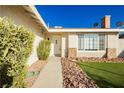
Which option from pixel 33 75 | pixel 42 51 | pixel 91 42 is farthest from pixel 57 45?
pixel 33 75

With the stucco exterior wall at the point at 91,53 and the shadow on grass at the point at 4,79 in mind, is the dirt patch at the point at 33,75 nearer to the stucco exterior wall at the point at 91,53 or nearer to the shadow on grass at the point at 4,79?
the shadow on grass at the point at 4,79

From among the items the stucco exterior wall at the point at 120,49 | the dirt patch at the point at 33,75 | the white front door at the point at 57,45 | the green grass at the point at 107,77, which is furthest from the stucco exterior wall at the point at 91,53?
the dirt patch at the point at 33,75

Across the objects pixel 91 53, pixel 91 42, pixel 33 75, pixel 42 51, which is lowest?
pixel 33 75

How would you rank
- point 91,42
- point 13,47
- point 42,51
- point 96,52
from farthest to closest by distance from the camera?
point 91,42, point 96,52, point 42,51, point 13,47

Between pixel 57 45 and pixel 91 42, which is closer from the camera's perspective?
pixel 91 42

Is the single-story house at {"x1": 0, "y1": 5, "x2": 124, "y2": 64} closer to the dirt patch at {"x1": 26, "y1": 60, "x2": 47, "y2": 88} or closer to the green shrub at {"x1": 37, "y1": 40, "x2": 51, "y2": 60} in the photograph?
the green shrub at {"x1": 37, "y1": 40, "x2": 51, "y2": 60}

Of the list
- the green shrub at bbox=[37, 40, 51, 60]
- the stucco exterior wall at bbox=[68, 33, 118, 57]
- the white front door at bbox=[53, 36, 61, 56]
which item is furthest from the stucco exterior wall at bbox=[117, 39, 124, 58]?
the green shrub at bbox=[37, 40, 51, 60]

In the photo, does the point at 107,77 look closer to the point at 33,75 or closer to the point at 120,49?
the point at 33,75

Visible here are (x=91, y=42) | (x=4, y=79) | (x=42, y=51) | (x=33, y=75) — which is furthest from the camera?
(x=91, y=42)

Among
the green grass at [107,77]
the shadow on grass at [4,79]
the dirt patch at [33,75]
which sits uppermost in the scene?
the shadow on grass at [4,79]

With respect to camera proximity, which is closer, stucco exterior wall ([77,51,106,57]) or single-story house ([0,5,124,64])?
single-story house ([0,5,124,64])

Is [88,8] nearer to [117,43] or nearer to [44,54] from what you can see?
[117,43]

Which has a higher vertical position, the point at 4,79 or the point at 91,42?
the point at 91,42
